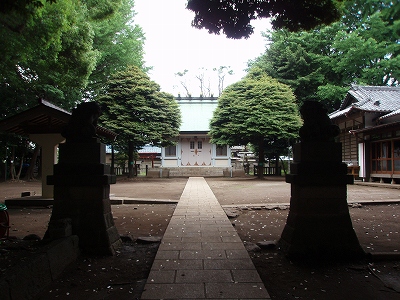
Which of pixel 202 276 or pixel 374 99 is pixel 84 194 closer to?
pixel 202 276

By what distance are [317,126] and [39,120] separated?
8738mm

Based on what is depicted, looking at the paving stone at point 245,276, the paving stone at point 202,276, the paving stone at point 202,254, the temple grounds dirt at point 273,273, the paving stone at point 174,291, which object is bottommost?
the temple grounds dirt at point 273,273

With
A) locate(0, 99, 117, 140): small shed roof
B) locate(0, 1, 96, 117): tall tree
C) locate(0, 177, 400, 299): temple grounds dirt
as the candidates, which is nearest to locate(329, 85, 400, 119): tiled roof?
locate(0, 177, 400, 299): temple grounds dirt

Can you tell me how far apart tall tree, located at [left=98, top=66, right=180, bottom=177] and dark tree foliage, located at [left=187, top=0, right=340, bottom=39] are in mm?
14572

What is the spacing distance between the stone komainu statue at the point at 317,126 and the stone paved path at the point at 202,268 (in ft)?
6.30

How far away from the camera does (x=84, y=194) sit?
4172 millimetres

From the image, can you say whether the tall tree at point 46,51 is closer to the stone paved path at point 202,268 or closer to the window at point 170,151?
the stone paved path at point 202,268

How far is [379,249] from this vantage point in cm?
448

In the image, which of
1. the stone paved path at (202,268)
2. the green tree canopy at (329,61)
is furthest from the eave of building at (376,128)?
the stone paved path at (202,268)

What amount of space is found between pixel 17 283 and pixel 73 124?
7.43 feet

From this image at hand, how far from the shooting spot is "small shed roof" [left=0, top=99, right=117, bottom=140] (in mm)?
8570

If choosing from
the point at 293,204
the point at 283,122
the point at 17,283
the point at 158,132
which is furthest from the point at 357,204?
the point at 158,132

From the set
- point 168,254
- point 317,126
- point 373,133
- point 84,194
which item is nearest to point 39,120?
point 84,194

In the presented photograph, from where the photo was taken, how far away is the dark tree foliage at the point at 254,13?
5.86 meters
